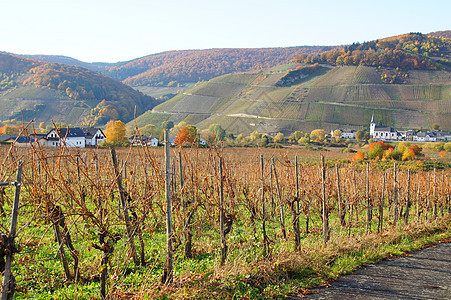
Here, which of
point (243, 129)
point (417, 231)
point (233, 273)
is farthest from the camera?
point (243, 129)

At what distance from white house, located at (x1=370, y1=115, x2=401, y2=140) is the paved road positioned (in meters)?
71.8

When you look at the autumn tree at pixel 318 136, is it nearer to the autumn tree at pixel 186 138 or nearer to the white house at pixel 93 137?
the autumn tree at pixel 186 138

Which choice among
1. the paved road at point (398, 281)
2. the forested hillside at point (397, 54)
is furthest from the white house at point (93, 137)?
the forested hillside at point (397, 54)

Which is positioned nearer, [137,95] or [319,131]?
[319,131]

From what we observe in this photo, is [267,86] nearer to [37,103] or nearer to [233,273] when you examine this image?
[37,103]

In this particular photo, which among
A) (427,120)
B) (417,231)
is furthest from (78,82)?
(417,231)

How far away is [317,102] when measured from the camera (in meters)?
92.7

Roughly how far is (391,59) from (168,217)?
128 metres

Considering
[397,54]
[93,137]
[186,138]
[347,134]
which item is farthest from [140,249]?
[397,54]

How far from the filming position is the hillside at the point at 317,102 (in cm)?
8181

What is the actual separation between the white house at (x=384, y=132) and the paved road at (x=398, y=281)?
71839 mm

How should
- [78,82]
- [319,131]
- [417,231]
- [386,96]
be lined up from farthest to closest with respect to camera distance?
[78,82], [386,96], [319,131], [417,231]

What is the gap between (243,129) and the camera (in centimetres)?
7988

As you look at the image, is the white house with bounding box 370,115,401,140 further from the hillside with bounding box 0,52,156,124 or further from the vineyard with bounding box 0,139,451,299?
the vineyard with bounding box 0,139,451,299
